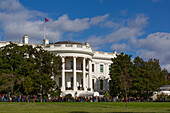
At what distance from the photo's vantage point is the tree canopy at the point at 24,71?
49744 millimetres

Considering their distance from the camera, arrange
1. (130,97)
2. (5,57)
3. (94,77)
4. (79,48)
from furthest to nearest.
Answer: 1. (94,77)
2. (79,48)
3. (130,97)
4. (5,57)

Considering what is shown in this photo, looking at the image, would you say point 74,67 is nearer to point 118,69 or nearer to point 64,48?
point 64,48

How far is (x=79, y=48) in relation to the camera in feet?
222

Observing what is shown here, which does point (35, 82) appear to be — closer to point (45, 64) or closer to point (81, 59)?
point (45, 64)

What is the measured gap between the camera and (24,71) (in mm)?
52812

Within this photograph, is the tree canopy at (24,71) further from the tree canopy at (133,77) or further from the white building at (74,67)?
the tree canopy at (133,77)

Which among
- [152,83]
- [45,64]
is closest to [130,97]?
[152,83]

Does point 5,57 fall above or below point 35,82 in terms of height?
above

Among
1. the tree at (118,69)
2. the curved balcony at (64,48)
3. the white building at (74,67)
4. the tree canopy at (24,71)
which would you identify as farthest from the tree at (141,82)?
the tree canopy at (24,71)

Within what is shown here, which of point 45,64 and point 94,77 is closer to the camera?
point 45,64

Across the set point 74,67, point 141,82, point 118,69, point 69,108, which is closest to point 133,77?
point 141,82

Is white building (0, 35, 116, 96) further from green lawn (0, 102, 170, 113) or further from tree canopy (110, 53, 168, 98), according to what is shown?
green lawn (0, 102, 170, 113)

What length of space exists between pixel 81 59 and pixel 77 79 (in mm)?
4799

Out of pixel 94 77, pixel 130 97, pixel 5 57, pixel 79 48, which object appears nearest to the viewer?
pixel 5 57
